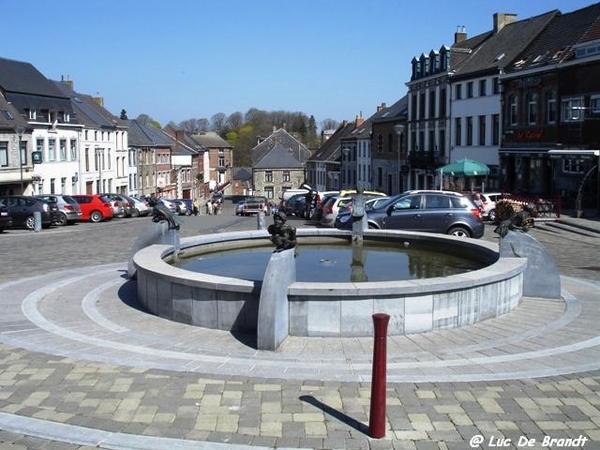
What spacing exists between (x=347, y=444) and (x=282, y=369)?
2.04 m

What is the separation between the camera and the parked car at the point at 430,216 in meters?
18.2

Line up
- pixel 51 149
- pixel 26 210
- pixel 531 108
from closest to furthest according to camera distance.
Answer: pixel 26 210 → pixel 531 108 → pixel 51 149

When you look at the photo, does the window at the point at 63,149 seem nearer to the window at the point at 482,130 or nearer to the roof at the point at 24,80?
the roof at the point at 24,80

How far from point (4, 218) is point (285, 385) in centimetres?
2448

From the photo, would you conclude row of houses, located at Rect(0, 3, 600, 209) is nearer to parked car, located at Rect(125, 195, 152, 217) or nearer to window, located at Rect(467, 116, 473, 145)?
window, located at Rect(467, 116, 473, 145)

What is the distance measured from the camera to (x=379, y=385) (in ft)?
19.4

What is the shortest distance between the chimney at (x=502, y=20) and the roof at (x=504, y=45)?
0.53m

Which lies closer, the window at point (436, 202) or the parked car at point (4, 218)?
the window at point (436, 202)

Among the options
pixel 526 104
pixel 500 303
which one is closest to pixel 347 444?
pixel 500 303

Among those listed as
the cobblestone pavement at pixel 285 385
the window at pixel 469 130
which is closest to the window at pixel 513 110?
the window at pixel 469 130

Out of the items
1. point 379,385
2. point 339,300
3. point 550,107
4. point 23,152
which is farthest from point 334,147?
point 379,385

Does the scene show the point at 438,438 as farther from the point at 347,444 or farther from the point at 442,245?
the point at 442,245

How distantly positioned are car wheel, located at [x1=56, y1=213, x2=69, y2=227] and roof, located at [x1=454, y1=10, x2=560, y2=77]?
27.8 m

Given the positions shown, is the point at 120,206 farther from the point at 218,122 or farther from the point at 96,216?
the point at 218,122
